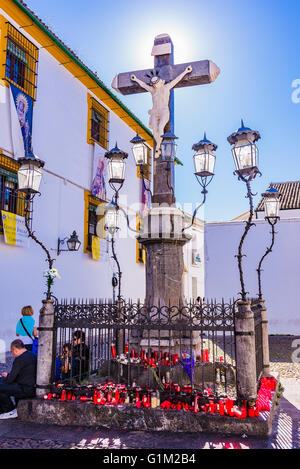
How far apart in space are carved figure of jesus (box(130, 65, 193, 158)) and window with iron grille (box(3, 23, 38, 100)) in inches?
216

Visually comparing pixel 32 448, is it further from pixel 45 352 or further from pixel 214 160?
pixel 214 160

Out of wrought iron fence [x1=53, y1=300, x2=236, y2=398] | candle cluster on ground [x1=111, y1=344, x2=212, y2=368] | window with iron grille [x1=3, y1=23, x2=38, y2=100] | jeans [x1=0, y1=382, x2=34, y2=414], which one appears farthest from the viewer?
window with iron grille [x1=3, y1=23, x2=38, y2=100]

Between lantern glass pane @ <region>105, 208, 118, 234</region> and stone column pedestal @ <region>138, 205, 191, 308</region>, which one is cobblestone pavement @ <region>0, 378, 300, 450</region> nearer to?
stone column pedestal @ <region>138, 205, 191, 308</region>

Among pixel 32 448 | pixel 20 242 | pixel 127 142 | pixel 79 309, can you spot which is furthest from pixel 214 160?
pixel 127 142

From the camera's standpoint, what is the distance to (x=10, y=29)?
10.9 metres

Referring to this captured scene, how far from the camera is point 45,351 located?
16.6 ft

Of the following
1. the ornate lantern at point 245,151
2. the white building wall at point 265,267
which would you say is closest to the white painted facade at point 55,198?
the white building wall at point 265,267

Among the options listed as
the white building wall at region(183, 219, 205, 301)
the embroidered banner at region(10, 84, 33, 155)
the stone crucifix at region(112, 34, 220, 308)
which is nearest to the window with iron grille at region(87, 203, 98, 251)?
the embroidered banner at region(10, 84, 33, 155)

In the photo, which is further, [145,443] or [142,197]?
[142,197]

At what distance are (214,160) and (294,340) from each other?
10.4 metres

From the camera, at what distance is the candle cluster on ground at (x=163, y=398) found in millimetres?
4410

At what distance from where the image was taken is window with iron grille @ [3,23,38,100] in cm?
1088

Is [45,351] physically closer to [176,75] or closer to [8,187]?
[176,75]

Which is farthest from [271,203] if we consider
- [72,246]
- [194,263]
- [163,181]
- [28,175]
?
[194,263]
